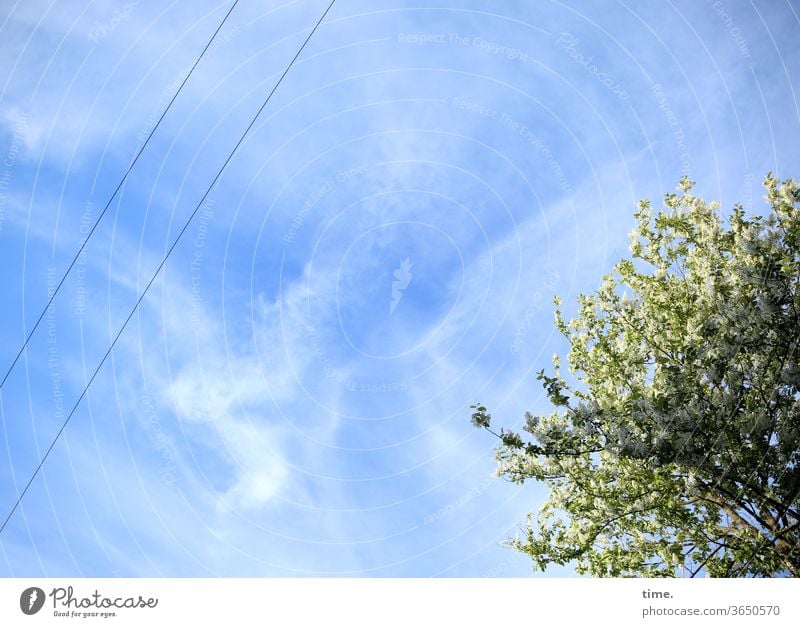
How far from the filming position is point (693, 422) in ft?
26.3

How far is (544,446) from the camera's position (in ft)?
26.8
